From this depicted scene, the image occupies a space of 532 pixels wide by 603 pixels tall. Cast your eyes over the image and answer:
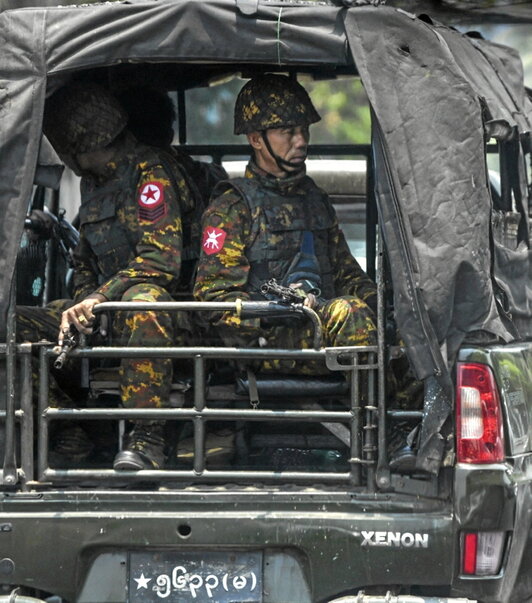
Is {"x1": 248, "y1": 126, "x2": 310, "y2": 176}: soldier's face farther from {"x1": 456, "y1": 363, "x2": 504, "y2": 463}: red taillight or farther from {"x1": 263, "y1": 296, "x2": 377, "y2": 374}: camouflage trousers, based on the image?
{"x1": 456, "y1": 363, "x2": 504, "y2": 463}: red taillight

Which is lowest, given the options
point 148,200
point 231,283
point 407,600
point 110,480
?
point 407,600

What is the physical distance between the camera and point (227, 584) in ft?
15.3

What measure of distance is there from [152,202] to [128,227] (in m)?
0.20

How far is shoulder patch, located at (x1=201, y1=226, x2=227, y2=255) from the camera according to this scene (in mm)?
5277

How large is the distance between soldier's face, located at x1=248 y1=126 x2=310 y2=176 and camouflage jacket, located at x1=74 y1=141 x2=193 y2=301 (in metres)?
0.37

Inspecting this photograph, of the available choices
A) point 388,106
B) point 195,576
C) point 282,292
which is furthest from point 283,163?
point 195,576

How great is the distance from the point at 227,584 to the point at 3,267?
1.34 meters

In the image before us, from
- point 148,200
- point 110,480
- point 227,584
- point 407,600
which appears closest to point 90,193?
point 148,200

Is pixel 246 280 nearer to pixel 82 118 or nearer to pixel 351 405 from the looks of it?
pixel 351 405

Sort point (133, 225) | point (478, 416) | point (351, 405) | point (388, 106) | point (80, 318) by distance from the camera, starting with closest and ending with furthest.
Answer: point (478, 416)
point (388, 106)
point (351, 405)
point (80, 318)
point (133, 225)

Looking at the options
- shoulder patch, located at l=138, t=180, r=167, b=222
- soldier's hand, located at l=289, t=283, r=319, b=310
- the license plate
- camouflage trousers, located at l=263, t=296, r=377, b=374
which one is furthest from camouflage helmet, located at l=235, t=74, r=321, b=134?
the license plate

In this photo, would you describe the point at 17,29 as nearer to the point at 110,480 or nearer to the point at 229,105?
the point at 110,480

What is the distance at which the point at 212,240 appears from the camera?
208 inches

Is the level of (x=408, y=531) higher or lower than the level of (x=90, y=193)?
lower
